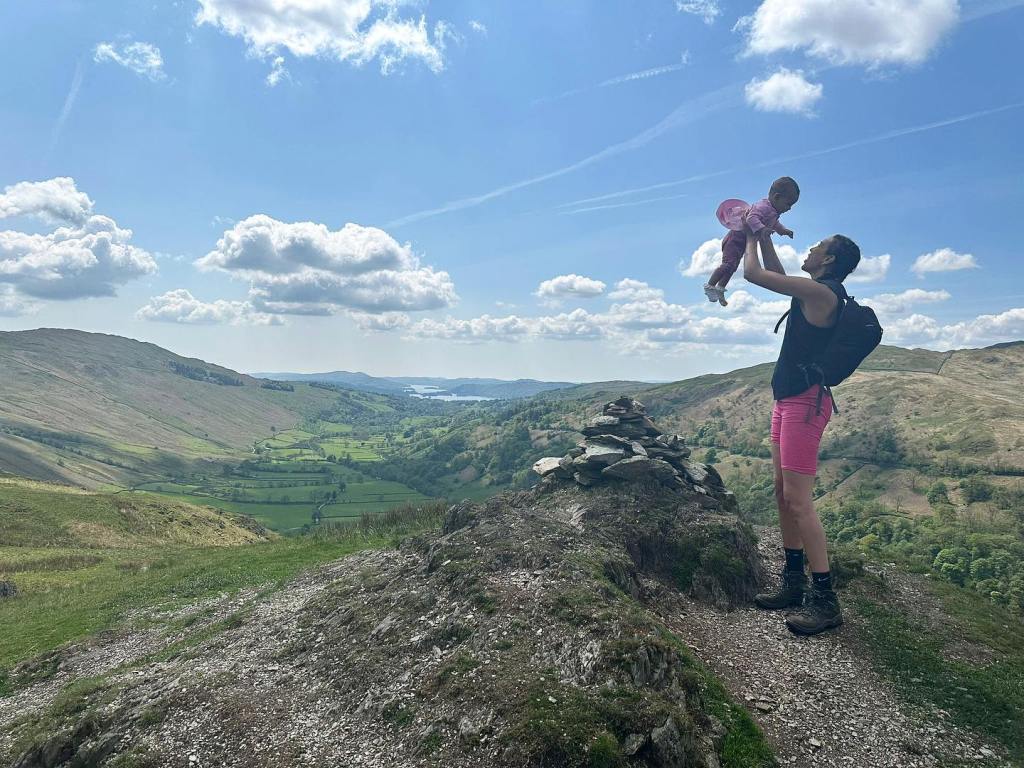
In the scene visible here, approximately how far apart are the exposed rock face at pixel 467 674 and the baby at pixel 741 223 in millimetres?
8201

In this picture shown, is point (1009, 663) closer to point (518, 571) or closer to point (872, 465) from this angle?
point (518, 571)

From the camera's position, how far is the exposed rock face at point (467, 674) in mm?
10516

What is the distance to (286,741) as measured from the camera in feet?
39.5

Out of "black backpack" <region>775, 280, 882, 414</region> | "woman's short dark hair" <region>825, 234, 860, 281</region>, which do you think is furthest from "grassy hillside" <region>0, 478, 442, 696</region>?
"woman's short dark hair" <region>825, 234, 860, 281</region>

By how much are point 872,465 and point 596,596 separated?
138 m

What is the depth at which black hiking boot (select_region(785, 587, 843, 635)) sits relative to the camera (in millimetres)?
12672

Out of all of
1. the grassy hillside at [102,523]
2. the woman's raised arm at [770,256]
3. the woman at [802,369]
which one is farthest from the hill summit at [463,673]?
the grassy hillside at [102,523]

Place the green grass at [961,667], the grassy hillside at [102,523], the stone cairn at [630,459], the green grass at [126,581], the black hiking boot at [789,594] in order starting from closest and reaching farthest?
the green grass at [961,667] → the black hiking boot at [789,594] → the green grass at [126,581] → the stone cairn at [630,459] → the grassy hillside at [102,523]

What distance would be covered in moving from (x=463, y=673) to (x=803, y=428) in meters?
9.21

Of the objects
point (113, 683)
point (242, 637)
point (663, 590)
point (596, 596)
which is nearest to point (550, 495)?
point (663, 590)

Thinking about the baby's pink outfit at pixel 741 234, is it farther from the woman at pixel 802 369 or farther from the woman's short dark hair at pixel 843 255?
the woman's short dark hair at pixel 843 255

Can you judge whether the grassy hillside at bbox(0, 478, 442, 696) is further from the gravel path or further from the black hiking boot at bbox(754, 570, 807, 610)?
the black hiking boot at bbox(754, 570, 807, 610)

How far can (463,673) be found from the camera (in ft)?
40.2

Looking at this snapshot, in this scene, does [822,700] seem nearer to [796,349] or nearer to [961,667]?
[961,667]
